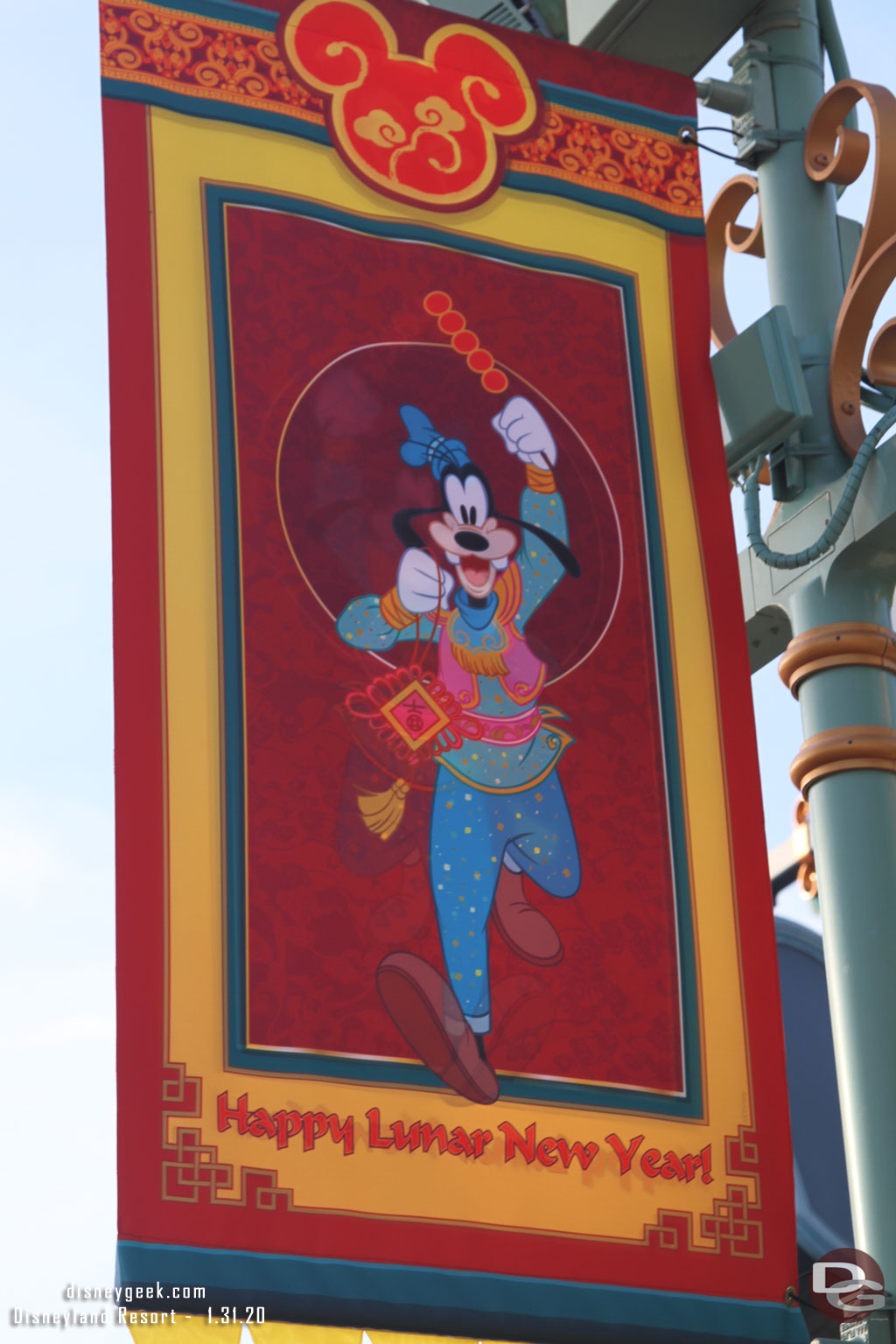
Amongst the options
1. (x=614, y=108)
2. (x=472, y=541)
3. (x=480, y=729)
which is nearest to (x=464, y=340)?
(x=472, y=541)

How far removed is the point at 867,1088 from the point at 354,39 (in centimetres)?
285

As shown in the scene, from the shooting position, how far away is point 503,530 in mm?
4379

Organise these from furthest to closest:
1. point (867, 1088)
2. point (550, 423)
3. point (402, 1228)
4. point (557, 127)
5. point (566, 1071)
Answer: point (557, 127), point (550, 423), point (867, 1088), point (566, 1071), point (402, 1228)

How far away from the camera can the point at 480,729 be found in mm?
4125

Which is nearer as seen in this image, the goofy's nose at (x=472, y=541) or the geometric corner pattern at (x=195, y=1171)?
the geometric corner pattern at (x=195, y=1171)

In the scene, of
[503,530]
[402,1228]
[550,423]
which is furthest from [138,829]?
[550,423]

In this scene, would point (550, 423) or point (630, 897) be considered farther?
point (550, 423)

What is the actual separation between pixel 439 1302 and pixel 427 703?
1272 millimetres

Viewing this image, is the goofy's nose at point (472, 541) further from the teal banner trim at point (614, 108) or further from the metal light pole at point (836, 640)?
the teal banner trim at point (614, 108)

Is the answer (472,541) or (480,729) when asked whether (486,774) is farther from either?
(472,541)

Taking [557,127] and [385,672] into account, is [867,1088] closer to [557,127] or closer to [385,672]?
[385,672]

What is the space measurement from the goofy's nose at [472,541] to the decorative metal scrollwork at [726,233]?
144 cm

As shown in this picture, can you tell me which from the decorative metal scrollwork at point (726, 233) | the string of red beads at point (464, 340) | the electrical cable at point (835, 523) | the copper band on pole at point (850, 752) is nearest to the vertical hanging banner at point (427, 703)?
the string of red beads at point (464, 340)

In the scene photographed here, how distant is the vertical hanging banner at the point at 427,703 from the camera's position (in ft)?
11.8
